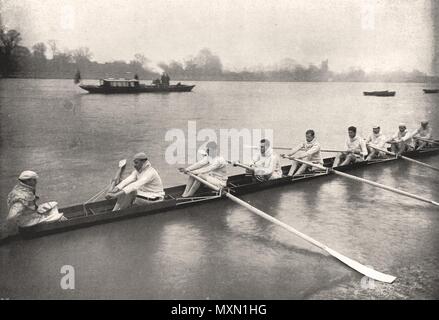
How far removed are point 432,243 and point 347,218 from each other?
188 centimetres

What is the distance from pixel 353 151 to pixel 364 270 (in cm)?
755

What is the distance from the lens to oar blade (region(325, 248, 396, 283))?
596cm

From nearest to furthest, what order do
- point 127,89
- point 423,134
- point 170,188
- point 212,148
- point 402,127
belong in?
1. point 212,148
2. point 170,188
3. point 402,127
4. point 423,134
5. point 127,89

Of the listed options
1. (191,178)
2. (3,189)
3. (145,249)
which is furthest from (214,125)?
(145,249)

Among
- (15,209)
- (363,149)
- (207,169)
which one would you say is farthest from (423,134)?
(15,209)

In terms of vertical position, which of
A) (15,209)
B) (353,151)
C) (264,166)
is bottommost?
(15,209)

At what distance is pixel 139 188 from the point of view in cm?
831

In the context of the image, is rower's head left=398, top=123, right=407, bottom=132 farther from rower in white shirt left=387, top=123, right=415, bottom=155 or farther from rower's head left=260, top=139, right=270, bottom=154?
rower's head left=260, top=139, right=270, bottom=154

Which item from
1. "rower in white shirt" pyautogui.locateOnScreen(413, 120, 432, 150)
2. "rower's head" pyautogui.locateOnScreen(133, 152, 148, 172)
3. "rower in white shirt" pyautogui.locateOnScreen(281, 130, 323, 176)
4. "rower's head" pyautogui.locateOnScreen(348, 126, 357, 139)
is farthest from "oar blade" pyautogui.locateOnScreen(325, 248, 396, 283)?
"rower in white shirt" pyautogui.locateOnScreen(413, 120, 432, 150)

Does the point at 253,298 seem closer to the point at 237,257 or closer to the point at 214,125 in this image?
the point at 237,257

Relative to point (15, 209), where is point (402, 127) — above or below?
above

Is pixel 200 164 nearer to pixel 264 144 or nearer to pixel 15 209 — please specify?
pixel 264 144

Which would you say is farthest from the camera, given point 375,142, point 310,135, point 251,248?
point 375,142

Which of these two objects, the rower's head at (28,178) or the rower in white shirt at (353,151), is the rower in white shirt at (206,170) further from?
the rower in white shirt at (353,151)
